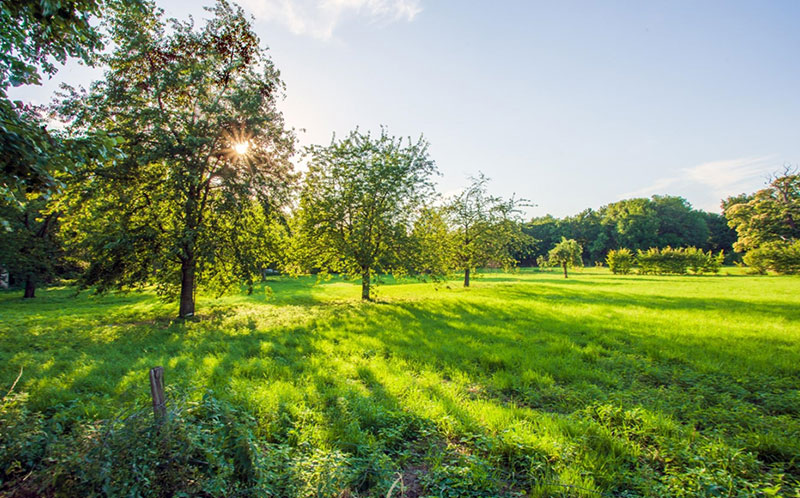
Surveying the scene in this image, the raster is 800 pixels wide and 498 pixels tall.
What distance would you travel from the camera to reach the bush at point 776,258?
37531 mm

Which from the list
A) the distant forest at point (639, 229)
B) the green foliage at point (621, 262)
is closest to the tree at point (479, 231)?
the green foliage at point (621, 262)

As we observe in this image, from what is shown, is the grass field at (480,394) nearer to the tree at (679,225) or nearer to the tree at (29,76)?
the tree at (29,76)

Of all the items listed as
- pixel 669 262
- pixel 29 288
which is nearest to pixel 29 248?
pixel 29 288

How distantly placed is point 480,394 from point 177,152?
12.4 metres

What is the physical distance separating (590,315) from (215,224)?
52.3ft

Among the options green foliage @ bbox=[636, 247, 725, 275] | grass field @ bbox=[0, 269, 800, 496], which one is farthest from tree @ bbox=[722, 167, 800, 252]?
grass field @ bbox=[0, 269, 800, 496]

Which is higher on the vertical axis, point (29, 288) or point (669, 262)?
point (669, 262)

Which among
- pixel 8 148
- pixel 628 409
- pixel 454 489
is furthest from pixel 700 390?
pixel 8 148

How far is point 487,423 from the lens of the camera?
14.3 ft

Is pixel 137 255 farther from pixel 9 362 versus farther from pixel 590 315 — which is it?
pixel 590 315

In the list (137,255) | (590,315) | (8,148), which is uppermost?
(8,148)

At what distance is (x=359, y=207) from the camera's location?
1748cm

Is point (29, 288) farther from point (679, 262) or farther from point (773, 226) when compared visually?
point (773, 226)

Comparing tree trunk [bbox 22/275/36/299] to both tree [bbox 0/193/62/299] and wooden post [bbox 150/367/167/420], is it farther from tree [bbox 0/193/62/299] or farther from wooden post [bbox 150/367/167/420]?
wooden post [bbox 150/367/167/420]
